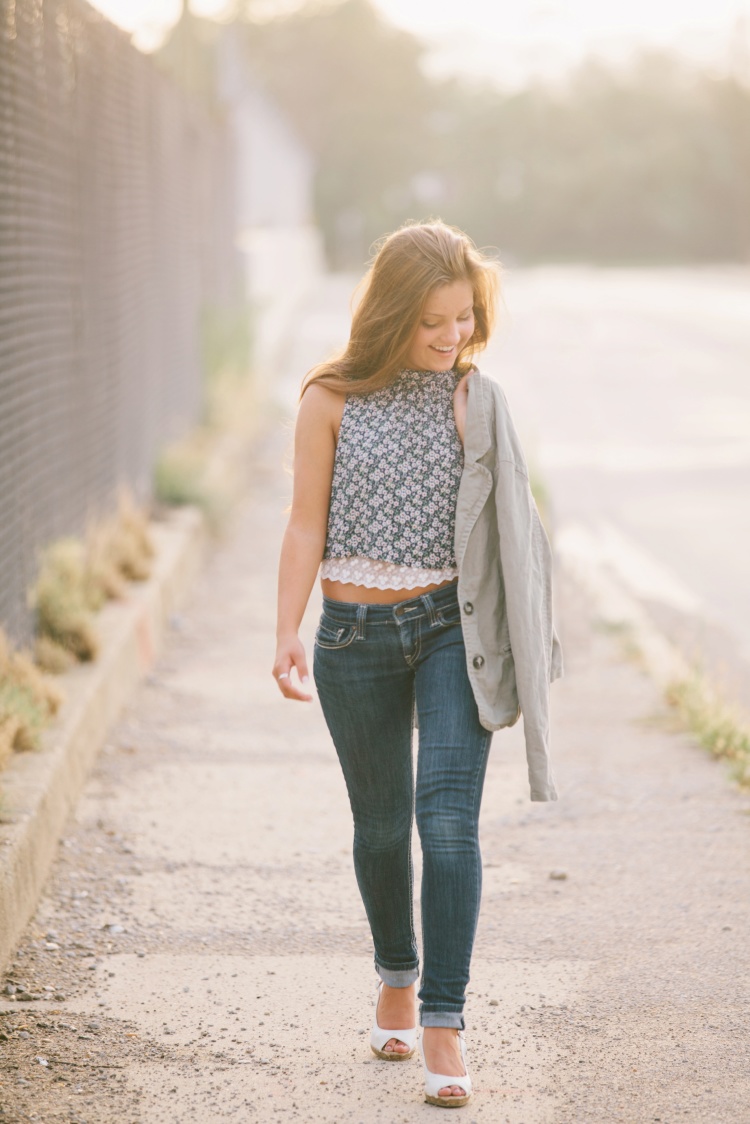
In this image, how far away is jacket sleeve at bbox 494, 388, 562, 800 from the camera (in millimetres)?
3168

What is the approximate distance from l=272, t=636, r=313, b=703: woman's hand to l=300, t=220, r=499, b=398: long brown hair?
562 millimetres

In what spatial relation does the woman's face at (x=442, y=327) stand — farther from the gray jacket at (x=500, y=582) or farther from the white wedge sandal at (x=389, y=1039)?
the white wedge sandal at (x=389, y=1039)

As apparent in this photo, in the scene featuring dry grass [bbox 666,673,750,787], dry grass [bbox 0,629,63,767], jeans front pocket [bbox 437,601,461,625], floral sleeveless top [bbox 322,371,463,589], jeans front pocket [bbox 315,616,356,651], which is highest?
floral sleeveless top [bbox 322,371,463,589]

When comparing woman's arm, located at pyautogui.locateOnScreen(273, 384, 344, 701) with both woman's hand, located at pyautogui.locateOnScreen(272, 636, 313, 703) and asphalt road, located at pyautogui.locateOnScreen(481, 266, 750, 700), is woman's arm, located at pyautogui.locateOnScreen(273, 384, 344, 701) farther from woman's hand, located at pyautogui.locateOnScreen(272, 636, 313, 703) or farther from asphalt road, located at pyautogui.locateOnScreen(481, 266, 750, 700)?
asphalt road, located at pyautogui.locateOnScreen(481, 266, 750, 700)

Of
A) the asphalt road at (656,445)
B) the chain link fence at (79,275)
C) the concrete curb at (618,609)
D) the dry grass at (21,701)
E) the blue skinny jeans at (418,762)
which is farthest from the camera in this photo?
the asphalt road at (656,445)

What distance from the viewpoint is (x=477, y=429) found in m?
3.21

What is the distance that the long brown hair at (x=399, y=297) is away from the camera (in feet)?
10.5

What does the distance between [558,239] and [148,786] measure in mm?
76111

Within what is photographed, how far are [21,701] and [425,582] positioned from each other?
2.07 m

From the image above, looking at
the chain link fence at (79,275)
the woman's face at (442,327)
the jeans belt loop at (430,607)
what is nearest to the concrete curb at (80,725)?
the chain link fence at (79,275)

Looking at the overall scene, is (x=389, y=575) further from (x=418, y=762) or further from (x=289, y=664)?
(x=418, y=762)

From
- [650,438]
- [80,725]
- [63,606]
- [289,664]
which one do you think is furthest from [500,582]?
[650,438]

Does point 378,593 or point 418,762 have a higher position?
point 378,593

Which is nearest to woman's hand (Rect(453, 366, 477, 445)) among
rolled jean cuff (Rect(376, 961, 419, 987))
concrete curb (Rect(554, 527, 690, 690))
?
rolled jean cuff (Rect(376, 961, 419, 987))
